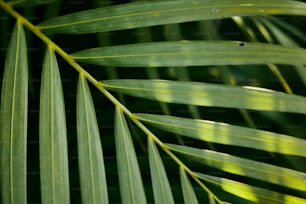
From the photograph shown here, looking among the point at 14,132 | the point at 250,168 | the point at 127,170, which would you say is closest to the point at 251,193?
the point at 250,168

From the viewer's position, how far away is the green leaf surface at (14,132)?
417 mm

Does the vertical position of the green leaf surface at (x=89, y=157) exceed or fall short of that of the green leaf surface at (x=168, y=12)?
it falls short

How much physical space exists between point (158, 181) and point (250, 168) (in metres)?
0.09

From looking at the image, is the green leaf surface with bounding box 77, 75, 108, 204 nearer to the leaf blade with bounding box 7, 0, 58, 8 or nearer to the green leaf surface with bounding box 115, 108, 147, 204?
the green leaf surface with bounding box 115, 108, 147, 204

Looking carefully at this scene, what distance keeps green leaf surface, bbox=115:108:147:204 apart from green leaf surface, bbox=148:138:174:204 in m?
0.02

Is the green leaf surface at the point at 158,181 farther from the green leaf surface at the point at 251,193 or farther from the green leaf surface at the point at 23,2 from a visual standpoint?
the green leaf surface at the point at 23,2

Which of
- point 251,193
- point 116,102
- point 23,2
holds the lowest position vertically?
point 251,193

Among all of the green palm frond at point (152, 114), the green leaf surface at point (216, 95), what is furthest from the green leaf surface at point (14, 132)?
the green leaf surface at point (216, 95)

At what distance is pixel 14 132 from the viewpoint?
0.43 m

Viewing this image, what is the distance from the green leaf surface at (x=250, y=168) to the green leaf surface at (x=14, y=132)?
6.1 inches

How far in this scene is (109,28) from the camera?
457mm

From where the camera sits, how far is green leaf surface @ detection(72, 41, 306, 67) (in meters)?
0.41

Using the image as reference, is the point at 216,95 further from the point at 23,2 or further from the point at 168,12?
the point at 23,2

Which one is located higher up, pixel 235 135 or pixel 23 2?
pixel 23 2
